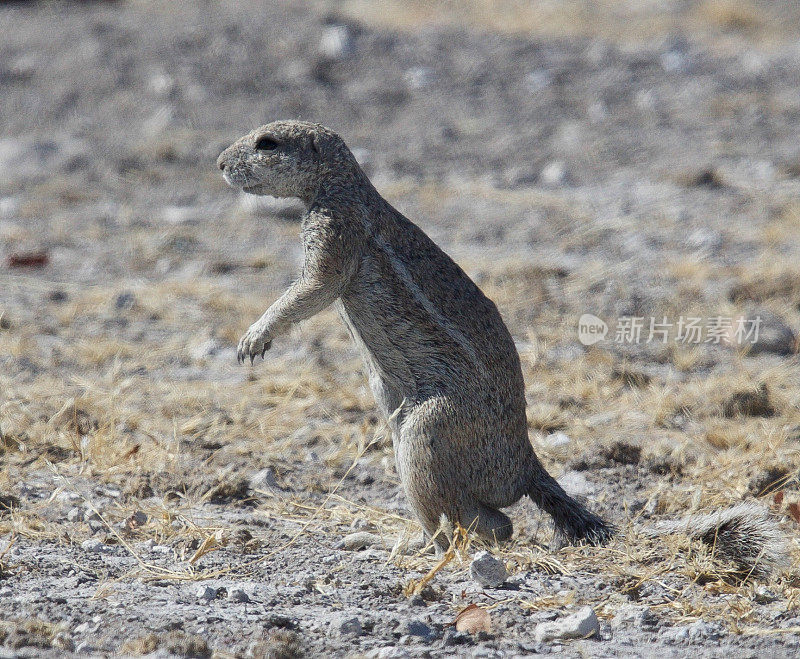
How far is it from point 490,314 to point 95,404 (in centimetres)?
214

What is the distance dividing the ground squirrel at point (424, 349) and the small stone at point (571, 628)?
0.62 m

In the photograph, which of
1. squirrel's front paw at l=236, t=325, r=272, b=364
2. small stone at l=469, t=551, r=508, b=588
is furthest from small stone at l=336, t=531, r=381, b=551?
squirrel's front paw at l=236, t=325, r=272, b=364

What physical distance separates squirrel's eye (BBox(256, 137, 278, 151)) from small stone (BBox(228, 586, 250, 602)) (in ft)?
5.18

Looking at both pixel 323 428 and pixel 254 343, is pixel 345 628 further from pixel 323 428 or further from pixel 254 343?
pixel 323 428

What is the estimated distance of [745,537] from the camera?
3439 mm

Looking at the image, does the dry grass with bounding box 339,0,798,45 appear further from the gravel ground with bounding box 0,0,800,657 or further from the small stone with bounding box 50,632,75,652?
the small stone with bounding box 50,632,75,652

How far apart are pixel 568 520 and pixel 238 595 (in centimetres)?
117

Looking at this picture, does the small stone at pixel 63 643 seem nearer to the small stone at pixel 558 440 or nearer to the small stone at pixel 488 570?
the small stone at pixel 488 570

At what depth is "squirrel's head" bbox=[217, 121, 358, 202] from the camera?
388 centimetres

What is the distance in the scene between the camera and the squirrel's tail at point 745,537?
338 cm

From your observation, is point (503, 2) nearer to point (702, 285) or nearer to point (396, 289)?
point (702, 285)

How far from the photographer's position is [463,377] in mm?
3689

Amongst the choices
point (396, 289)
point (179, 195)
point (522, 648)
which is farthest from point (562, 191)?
point (522, 648)

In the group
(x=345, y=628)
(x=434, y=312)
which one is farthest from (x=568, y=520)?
(x=345, y=628)
